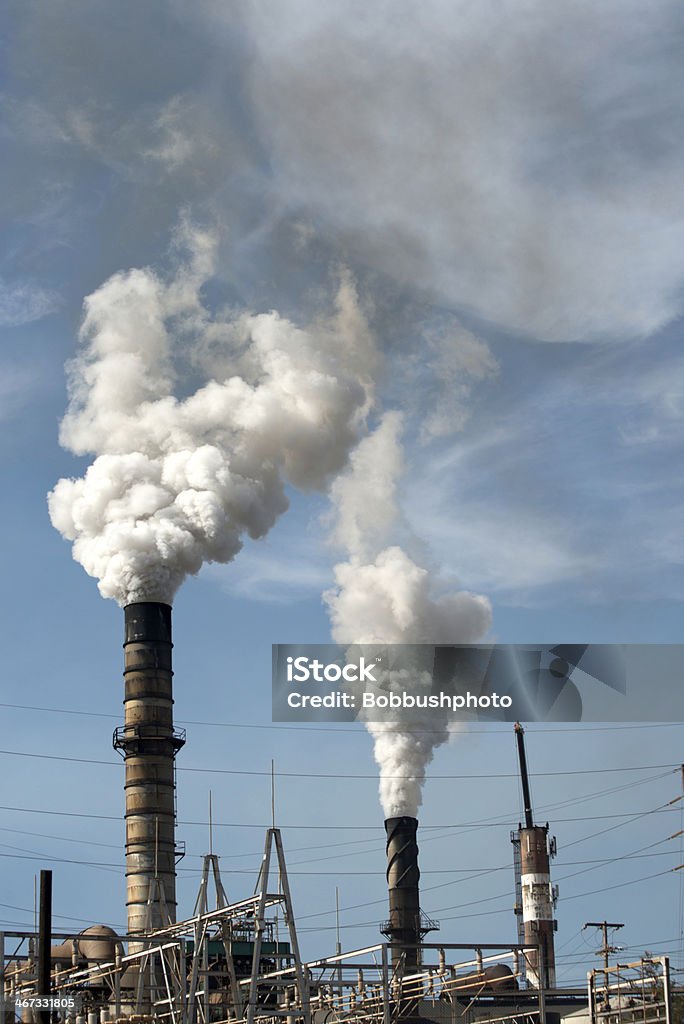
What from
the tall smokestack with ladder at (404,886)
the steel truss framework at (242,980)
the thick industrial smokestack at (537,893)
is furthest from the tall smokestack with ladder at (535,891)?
the steel truss framework at (242,980)

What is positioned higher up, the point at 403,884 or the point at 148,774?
the point at 148,774

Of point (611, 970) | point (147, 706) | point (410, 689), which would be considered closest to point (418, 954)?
point (410, 689)

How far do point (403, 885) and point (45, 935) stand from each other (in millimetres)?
29984

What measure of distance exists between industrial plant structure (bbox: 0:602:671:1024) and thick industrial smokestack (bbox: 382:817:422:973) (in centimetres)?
5

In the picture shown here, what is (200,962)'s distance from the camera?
46.8 metres

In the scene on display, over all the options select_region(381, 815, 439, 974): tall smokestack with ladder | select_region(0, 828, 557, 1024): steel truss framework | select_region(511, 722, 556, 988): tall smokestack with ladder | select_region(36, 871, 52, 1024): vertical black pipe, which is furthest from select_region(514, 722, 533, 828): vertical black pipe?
select_region(36, 871, 52, 1024): vertical black pipe

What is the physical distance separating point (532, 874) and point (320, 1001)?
109ft

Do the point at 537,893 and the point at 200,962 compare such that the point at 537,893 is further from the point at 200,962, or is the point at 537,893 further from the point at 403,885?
the point at 200,962

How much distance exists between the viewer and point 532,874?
7012 centimetres

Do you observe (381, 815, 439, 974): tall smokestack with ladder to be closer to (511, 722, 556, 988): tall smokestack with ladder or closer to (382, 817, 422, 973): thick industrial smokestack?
(382, 817, 422, 973): thick industrial smokestack

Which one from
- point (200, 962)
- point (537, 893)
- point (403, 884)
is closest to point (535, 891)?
point (537, 893)

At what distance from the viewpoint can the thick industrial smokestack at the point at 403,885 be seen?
5853 cm

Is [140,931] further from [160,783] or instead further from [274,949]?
[274,949]

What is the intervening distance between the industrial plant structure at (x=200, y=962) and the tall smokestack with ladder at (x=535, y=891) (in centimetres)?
268
